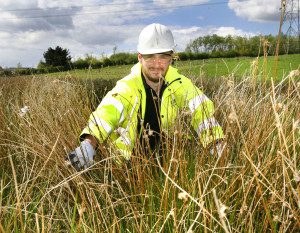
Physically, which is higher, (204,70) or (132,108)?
(132,108)

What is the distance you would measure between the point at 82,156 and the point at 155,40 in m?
1.19

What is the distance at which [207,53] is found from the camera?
1446 inches

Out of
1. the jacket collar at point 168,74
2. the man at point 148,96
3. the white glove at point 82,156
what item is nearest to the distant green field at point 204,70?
the jacket collar at point 168,74

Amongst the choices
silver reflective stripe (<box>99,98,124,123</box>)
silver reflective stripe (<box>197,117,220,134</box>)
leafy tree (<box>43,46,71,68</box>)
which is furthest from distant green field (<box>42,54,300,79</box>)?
leafy tree (<box>43,46,71,68</box>)

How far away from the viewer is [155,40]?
3326mm

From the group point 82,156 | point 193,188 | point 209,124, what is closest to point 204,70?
point 82,156

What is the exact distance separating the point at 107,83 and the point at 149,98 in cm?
537

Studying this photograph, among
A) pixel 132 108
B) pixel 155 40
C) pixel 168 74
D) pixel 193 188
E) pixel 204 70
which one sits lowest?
pixel 204 70

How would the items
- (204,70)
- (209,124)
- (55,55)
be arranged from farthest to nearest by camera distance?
1. (55,55)
2. (204,70)
3. (209,124)

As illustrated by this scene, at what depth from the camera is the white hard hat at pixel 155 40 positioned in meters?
3.32

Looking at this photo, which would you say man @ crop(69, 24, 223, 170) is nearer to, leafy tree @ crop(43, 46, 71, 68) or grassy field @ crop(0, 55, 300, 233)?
grassy field @ crop(0, 55, 300, 233)

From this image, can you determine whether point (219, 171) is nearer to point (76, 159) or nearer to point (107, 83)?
point (76, 159)

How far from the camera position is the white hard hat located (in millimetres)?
3316

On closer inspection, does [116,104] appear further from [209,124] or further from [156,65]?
[209,124]
